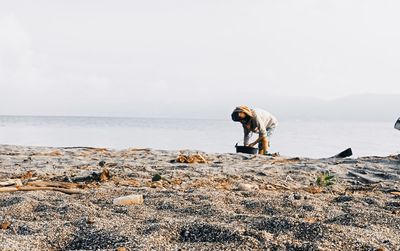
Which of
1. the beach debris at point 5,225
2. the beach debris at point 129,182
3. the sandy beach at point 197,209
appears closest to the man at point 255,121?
the sandy beach at point 197,209

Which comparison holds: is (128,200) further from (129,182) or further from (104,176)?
(104,176)

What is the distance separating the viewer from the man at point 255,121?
9.21 meters

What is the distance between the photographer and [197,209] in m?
3.73

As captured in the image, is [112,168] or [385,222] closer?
[385,222]

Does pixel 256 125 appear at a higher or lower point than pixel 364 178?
higher

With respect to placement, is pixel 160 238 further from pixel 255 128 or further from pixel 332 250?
pixel 255 128

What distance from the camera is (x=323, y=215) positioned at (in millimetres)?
3541

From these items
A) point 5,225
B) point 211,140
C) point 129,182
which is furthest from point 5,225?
point 211,140

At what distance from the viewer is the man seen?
921 cm

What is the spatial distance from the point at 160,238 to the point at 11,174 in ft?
12.7

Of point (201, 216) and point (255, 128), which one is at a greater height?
point (255, 128)

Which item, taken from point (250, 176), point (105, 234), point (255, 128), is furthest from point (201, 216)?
point (255, 128)

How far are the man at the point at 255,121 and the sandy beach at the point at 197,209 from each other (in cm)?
243

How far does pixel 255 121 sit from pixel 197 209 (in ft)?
20.1
